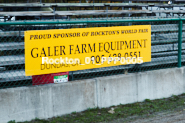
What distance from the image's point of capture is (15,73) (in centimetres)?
541

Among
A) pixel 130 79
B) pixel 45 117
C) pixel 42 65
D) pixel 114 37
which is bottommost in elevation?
pixel 45 117

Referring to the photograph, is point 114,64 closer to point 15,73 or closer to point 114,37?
point 114,37

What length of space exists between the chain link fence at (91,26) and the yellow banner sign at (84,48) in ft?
0.53

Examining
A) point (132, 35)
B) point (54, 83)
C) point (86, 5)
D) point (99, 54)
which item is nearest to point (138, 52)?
point (132, 35)

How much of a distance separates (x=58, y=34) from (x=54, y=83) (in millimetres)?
935

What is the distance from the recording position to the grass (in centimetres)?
547

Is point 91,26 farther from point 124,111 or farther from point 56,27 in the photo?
point 124,111

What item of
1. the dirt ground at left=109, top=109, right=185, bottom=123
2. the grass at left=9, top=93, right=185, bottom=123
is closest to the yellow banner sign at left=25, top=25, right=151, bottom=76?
the grass at left=9, top=93, right=185, bottom=123

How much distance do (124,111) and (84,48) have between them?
1.50 m

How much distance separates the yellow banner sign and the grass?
886mm

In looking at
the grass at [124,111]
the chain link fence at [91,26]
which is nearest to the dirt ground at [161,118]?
the grass at [124,111]

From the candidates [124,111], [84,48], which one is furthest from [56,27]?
[124,111]

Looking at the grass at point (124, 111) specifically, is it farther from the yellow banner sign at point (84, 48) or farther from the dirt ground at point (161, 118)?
the yellow banner sign at point (84, 48)

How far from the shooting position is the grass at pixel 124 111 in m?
5.47
